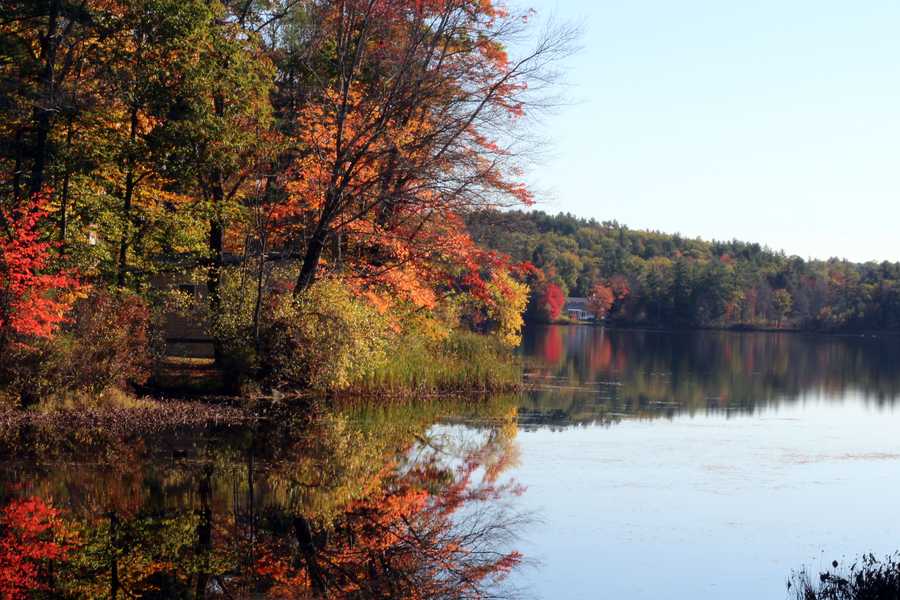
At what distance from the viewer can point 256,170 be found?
89.5 feet

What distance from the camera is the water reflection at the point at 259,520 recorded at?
1080 centimetres

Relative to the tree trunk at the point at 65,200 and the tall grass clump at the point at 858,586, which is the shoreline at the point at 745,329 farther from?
the tall grass clump at the point at 858,586

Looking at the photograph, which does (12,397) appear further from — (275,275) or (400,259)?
(400,259)

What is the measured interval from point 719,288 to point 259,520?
105m

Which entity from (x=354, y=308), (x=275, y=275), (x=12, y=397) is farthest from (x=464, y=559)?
(x=275, y=275)

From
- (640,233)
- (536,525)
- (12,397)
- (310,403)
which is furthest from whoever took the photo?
(640,233)

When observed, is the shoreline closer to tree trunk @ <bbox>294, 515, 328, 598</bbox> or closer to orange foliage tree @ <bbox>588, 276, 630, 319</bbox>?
orange foliage tree @ <bbox>588, 276, 630, 319</bbox>

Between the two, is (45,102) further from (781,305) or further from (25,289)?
(781,305)

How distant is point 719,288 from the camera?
113 meters

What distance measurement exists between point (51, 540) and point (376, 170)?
57.7 ft

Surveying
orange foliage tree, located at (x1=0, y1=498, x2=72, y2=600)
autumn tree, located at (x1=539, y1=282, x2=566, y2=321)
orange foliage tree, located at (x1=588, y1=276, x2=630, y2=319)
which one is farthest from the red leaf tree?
orange foliage tree, located at (x1=588, y1=276, x2=630, y2=319)

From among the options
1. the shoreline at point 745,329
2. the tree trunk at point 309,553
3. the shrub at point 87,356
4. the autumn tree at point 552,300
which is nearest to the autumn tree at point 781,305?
the shoreline at point 745,329

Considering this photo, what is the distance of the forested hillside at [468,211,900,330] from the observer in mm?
110312

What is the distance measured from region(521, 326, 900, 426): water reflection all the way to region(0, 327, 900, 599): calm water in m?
2.29
